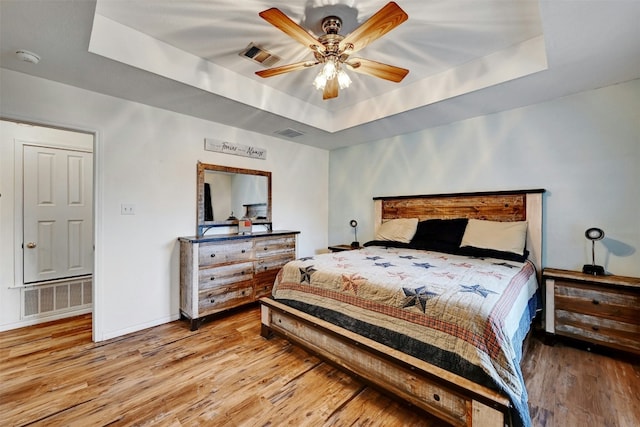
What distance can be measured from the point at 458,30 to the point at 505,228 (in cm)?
189

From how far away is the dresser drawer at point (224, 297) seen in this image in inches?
110

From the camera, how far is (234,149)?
3484 millimetres

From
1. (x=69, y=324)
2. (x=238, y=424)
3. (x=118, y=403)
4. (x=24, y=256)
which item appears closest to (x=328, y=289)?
(x=238, y=424)

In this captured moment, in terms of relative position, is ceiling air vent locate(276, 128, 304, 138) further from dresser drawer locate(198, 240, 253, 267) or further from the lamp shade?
the lamp shade

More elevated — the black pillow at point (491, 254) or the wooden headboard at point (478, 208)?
the wooden headboard at point (478, 208)

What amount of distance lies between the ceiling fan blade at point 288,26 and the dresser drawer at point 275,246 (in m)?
2.21

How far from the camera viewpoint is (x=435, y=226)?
323 centimetres

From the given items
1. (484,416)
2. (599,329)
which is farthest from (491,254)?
(484,416)

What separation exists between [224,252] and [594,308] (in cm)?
341

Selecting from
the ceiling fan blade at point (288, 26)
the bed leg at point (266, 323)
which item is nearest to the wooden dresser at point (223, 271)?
the bed leg at point (266, 323)

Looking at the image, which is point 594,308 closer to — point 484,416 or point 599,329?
point 599,329

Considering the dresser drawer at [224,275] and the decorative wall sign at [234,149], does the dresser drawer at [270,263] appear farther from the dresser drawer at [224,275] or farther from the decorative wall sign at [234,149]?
the decorative wall sign at [234,149]

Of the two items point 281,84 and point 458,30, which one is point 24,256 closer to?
point 281,84

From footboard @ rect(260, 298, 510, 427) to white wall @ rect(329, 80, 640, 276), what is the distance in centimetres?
214
